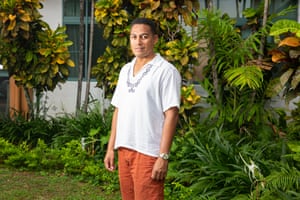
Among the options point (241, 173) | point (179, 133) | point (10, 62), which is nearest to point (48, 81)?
point (10, 62)

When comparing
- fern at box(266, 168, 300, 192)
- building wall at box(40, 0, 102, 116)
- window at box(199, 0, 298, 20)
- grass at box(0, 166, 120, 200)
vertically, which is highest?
window at box(199, 0, 298, 20)

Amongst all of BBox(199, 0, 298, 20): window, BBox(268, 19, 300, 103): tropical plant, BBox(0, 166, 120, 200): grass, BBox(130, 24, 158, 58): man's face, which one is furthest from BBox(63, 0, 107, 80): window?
BBox(130, 24, 158, 58): man's face

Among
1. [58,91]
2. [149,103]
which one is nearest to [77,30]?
[58,91]

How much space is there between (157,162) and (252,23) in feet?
15.0

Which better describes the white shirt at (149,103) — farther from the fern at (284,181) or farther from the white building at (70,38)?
the white building at (70,38)

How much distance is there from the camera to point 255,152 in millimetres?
5469

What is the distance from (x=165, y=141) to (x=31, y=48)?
4.99m

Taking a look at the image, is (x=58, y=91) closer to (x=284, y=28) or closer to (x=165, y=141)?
(x=284, y=28)

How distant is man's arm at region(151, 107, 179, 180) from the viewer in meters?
3.01

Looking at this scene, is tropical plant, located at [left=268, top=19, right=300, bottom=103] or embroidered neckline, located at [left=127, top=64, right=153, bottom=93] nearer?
embroidered neckline, located at [left=127, top=64, right=153, bottom=93]

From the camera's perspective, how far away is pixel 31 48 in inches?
298

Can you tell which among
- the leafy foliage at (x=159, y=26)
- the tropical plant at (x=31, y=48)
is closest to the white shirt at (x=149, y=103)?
the leafy foliage at (x=159, y=26)

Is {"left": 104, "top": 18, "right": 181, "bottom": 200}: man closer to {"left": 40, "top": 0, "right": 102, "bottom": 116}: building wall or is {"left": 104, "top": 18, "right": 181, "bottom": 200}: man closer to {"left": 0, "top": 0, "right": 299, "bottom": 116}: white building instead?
{"left": 0, "top": 0, "right": 299, "bottom": 116}: white building

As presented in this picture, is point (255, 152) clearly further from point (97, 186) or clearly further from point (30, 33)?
point (30, 33)
